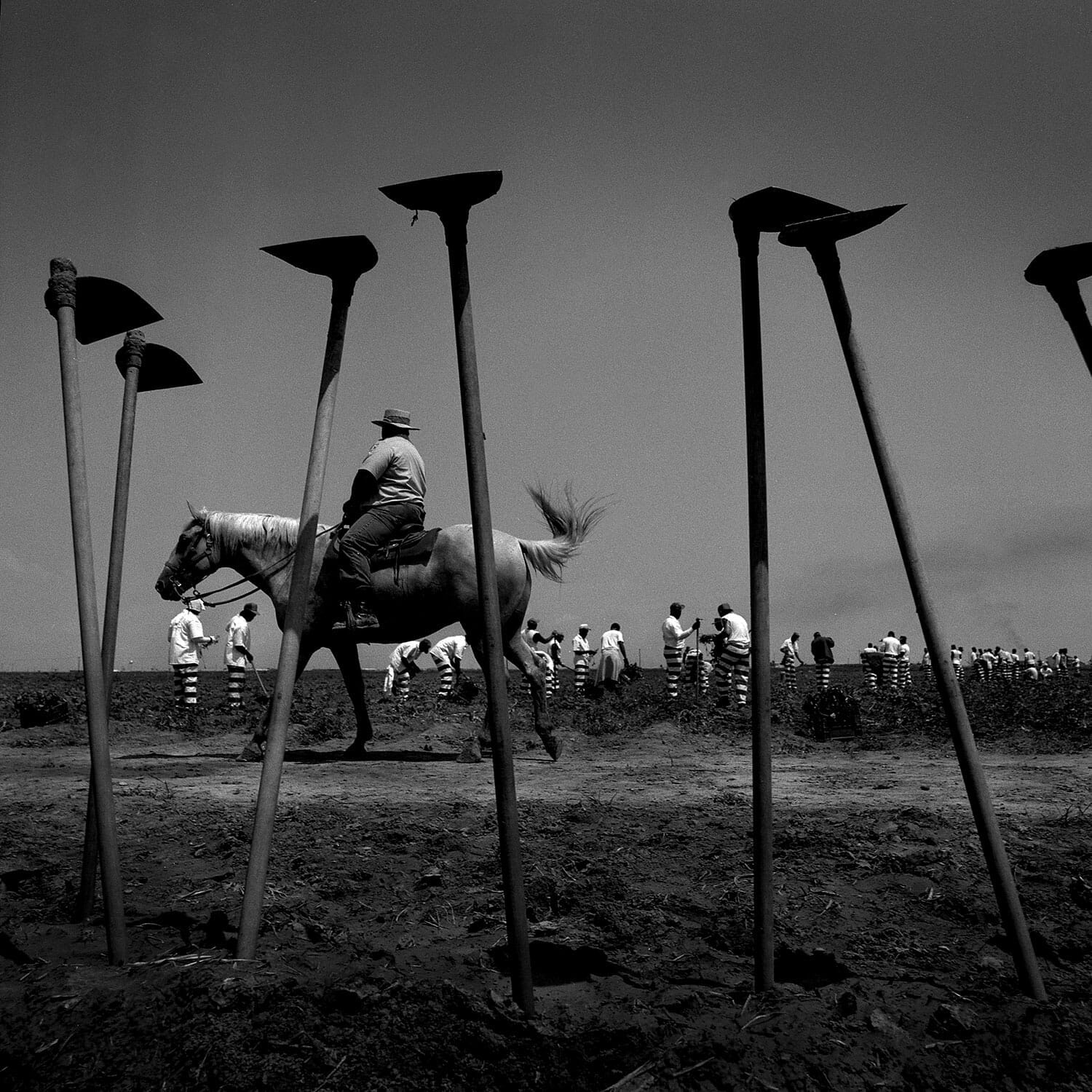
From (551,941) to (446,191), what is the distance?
2534 mm

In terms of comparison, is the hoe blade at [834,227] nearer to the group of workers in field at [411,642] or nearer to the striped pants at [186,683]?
the group of workers in field at [411,642]

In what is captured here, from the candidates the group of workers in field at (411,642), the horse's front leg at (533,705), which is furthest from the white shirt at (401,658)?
the horse's front leg at (533,705)

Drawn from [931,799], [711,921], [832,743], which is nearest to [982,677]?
[832,743]

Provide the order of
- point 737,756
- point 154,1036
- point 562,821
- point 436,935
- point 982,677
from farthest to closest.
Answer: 1. point 982,677
2. point 737,756
3. point 562,821
4. point 436,935
5. point 154,1036

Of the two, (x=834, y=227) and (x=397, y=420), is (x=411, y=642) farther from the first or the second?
(x=834, y=227)

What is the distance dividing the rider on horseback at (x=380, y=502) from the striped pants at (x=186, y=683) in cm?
810

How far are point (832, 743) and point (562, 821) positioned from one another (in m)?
7.13

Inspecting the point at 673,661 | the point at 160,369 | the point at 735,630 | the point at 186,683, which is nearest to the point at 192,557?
the point at 160,369

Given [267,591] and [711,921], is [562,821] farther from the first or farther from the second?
[267,591]

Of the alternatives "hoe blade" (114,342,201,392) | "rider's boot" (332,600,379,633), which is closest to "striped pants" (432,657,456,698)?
"rider's boot" (332,600,379,633)

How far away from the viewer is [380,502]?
8336 mm

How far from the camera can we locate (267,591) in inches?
352

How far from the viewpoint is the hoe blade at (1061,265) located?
3.08m

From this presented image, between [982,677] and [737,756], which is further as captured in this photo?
[982,677]
